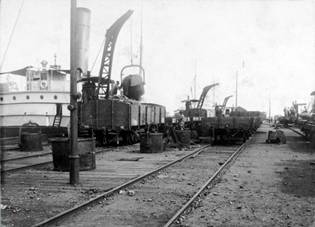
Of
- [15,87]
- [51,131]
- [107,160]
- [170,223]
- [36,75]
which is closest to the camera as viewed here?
[170,223]

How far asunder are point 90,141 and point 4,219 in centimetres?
490

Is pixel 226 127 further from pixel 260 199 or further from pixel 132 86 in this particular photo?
pixel 260 199

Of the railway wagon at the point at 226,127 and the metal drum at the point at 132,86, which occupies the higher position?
the metal drum at the point at 132,86

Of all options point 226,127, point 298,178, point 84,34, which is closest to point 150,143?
point 226,127

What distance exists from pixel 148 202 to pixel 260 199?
2138 mm

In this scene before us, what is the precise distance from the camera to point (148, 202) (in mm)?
Answer: 6711

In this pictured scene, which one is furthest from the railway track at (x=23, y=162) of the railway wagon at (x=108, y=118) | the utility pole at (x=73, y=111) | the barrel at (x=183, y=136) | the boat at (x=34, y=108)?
the boat at (x=34, y=108)

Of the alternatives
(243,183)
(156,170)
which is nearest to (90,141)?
(156,170)

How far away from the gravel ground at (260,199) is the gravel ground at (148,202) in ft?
1.58

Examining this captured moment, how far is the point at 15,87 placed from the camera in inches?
1502

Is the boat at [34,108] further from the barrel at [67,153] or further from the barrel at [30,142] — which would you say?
the barrel at [67,153]

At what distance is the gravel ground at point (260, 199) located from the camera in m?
5.58

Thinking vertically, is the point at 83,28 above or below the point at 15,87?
above

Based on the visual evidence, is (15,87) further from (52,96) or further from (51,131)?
(51,131)
